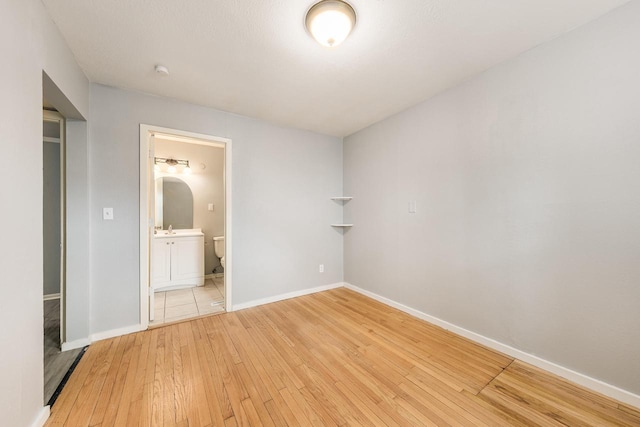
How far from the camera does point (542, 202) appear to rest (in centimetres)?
181

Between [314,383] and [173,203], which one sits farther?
[173,203]

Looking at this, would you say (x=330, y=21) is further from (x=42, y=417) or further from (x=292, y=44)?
(x=42, y=417)

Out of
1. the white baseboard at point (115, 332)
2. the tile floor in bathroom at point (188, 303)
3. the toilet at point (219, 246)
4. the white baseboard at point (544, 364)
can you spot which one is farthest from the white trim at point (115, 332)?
the white baseboard at point (544, 364)

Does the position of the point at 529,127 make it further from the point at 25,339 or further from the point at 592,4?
the point at 25,339

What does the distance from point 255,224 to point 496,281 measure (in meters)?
2.74

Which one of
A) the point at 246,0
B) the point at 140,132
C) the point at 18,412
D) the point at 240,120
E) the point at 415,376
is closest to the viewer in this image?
the point at 18,412

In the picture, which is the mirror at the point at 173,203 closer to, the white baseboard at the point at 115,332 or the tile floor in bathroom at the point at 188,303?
the tile floor in bathroom at the point at 188,303

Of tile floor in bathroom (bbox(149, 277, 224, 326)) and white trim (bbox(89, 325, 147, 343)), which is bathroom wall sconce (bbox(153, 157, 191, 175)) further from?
white trim (bbox(89, 325, 147, 343))

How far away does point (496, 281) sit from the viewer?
6.81ft

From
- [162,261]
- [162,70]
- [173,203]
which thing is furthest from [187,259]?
[162,70]

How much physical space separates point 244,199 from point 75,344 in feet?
6.87

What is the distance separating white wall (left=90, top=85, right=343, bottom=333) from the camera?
2.29 metres

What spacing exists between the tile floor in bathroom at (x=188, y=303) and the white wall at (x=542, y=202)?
2.64 m

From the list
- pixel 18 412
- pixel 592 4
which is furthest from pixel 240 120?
pixel 592 4
